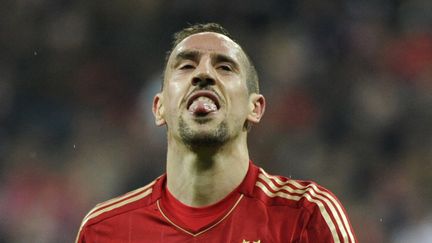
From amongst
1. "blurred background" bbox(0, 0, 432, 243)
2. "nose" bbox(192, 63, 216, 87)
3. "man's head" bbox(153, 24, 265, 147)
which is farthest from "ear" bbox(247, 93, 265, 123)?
"blurred background" bbox(0, 0, 432, 243)

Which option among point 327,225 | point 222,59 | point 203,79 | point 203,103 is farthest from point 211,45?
point 327,225

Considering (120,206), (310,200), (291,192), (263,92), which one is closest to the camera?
Answer: (310,200)

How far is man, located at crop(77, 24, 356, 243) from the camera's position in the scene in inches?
101

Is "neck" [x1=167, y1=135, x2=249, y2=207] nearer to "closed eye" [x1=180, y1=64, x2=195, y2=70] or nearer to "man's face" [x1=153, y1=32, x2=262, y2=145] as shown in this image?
"man's face" [x1=153, y1=32, x2=262, y2=145]

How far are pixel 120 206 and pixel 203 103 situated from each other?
622 mm

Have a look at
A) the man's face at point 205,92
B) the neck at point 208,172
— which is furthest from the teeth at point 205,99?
the neck at point 208,172

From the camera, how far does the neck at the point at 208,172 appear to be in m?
2.71

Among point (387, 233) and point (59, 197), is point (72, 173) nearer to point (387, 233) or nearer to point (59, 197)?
point (59, 197)

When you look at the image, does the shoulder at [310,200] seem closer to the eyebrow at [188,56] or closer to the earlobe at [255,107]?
the earlobe at [255,107]

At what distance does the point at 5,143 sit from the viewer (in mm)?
5180

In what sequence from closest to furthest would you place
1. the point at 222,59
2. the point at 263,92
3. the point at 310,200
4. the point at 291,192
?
the point at 310,200 → the point at 291,192 → the point at 222,59 → the point at 263,92

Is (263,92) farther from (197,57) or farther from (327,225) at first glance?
(327,225)

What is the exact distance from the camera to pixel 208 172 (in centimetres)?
272

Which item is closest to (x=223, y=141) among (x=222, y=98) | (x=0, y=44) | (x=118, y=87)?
(x=222, y=98)
